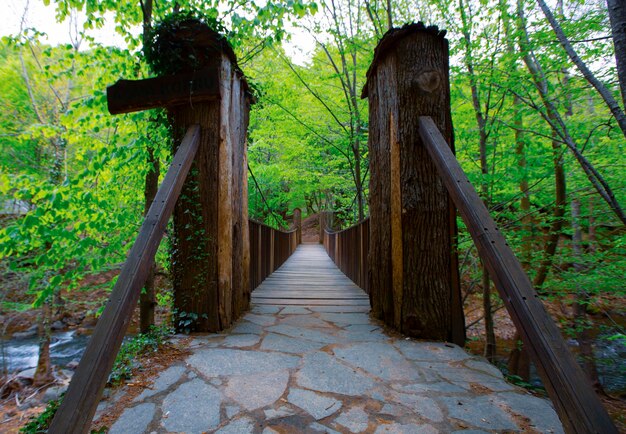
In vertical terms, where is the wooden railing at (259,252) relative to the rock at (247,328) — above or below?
above

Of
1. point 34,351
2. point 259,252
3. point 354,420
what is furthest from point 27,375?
point 354,420

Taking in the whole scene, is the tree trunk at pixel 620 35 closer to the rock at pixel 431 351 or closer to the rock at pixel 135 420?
the rock at pixel 431 351

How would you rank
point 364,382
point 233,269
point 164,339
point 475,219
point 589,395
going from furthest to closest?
point 233,269
point 164,339
point 364,382
point 475,219
point 589,395

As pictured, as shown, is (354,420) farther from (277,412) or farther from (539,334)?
(539,334)

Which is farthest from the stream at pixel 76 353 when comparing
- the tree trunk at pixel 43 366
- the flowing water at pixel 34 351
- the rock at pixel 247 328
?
the rock at pixel 247 328

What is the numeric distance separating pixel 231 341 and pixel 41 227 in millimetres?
1579

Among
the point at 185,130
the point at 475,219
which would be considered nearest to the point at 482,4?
the point at 475,219

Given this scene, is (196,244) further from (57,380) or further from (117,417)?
(57,380)

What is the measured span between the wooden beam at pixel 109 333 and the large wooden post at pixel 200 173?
1.97ft

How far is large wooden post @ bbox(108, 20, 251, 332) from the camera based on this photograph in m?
2.12

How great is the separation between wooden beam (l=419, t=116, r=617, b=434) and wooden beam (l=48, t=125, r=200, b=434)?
131 centimetres

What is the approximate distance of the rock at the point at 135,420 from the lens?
1.07 m

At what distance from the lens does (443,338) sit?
200 centimetres

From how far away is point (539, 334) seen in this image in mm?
913
